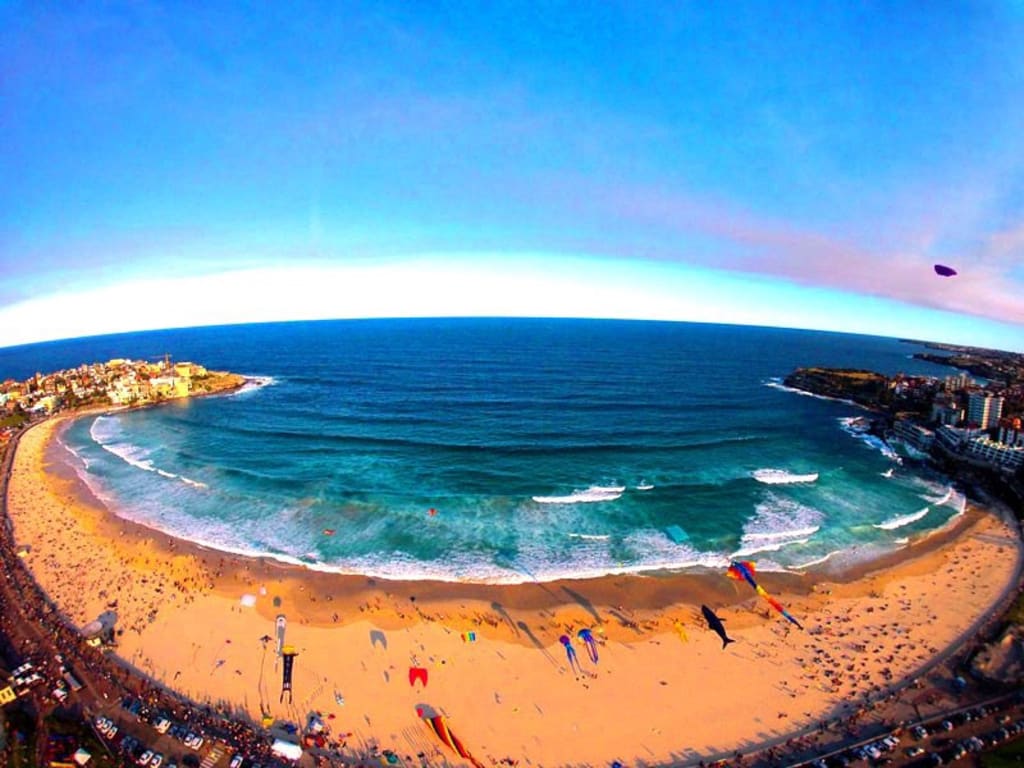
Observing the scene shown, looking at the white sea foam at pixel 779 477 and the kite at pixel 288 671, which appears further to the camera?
the white sea foam at pixel 779 477

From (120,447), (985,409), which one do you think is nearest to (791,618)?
(985,409)

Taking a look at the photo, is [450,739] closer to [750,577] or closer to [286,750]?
[286,750]

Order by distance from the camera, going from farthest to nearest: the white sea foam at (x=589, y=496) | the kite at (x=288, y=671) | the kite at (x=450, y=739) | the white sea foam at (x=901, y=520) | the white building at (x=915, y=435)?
the white building at (x=915, y=435) < the white sea foam at (x=589, y=496) < the white sea foam at (x=901, y=520) < the kite at (x=288, y=671) < the kite at (x=450, y=739)

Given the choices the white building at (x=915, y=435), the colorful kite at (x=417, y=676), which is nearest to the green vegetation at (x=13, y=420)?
the colorful kite at (x=417, y=676)

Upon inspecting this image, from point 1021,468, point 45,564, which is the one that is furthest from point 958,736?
point 45,564

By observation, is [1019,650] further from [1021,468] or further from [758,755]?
[1021,468]

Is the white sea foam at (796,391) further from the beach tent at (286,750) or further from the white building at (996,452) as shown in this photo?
the beach tent at (286,750)

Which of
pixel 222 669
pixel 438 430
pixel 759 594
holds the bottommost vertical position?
pixel 222 669
